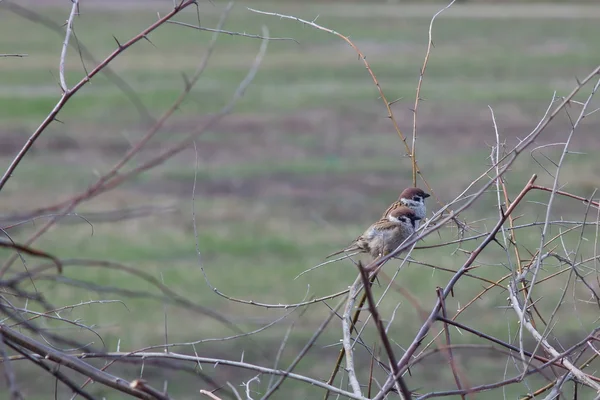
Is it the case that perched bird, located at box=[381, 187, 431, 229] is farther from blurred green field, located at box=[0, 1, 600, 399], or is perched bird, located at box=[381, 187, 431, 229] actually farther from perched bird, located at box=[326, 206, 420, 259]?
blurred green field, located at box=[0, 1, 600, 399]

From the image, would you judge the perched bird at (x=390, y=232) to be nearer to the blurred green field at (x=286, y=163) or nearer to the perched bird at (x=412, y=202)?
the perched bird at (x=412, y=202)

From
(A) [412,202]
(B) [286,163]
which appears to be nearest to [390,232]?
(A) [412,202]

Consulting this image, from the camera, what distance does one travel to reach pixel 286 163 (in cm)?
1540

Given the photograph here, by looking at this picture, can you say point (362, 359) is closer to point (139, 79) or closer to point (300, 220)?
point (300, 220)

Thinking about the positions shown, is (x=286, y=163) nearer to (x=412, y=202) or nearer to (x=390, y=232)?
(x=412, y=202)

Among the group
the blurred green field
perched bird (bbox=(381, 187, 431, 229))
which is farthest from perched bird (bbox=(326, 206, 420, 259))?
the blurred green field

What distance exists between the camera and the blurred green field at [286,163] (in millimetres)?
Result: 8398

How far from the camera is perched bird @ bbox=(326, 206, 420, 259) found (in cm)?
408

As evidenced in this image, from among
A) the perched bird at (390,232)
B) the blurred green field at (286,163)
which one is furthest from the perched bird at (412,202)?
the blurred green field at (286,163)

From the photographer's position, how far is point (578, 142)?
53.9 ft

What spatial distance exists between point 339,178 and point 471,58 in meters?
12.3

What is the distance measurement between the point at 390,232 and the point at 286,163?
11333 mm

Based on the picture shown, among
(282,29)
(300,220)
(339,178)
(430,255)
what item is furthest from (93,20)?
(430,255)

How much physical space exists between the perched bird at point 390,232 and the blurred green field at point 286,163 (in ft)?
0.99
